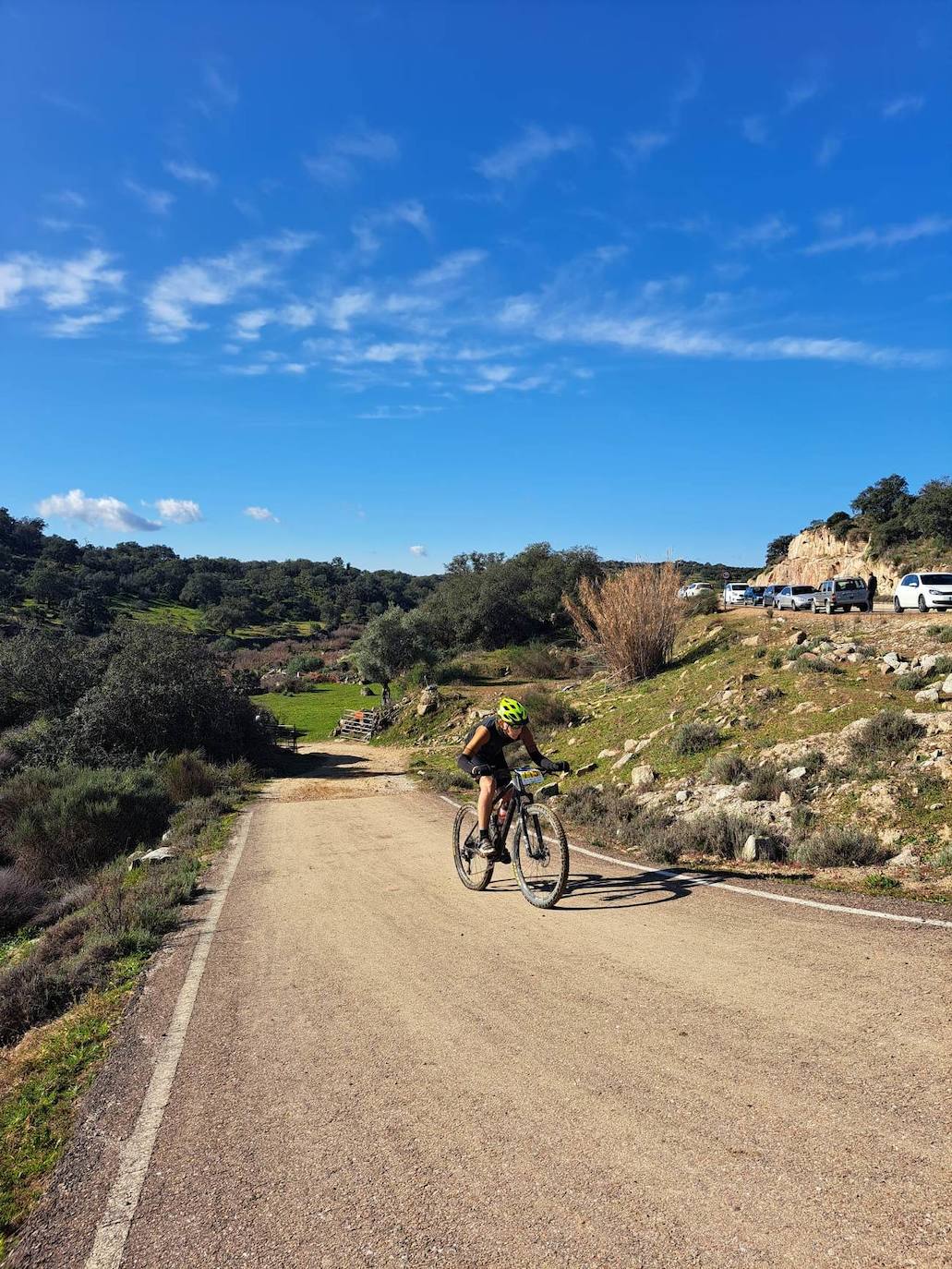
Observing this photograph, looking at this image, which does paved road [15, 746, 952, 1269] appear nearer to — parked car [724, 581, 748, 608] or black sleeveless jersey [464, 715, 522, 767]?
black sleeveless jersey [464, 715, 522, 767]

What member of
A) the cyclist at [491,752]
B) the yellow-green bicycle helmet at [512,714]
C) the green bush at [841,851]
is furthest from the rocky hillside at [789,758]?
the yellow-green bicycle helmet at [512,714]

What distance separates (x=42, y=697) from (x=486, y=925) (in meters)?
19.8

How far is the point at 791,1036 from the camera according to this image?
3814 mm

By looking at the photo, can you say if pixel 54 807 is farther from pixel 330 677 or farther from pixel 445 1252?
pixel 330 677

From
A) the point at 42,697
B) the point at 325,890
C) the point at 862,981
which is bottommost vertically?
the point at 325,890

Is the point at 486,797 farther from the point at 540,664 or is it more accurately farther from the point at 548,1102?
the point at 540,664

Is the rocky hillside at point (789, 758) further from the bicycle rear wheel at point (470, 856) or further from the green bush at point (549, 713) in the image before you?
the bicycle rear wheel at point (470, 856)

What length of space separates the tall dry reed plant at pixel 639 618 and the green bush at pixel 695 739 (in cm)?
808

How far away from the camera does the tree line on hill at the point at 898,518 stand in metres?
50.8

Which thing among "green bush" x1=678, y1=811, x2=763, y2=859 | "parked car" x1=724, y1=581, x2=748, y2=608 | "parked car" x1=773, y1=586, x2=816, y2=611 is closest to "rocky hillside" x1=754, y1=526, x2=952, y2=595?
"parked car" x1=724, y1=581, x2=748, y2=608

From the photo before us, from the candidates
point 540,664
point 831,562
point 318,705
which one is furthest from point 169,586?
point 831,562

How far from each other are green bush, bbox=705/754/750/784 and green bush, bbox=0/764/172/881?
1076 cm

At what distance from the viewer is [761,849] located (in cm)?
807

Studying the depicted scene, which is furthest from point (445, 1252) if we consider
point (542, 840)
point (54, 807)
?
point (54, 807)
